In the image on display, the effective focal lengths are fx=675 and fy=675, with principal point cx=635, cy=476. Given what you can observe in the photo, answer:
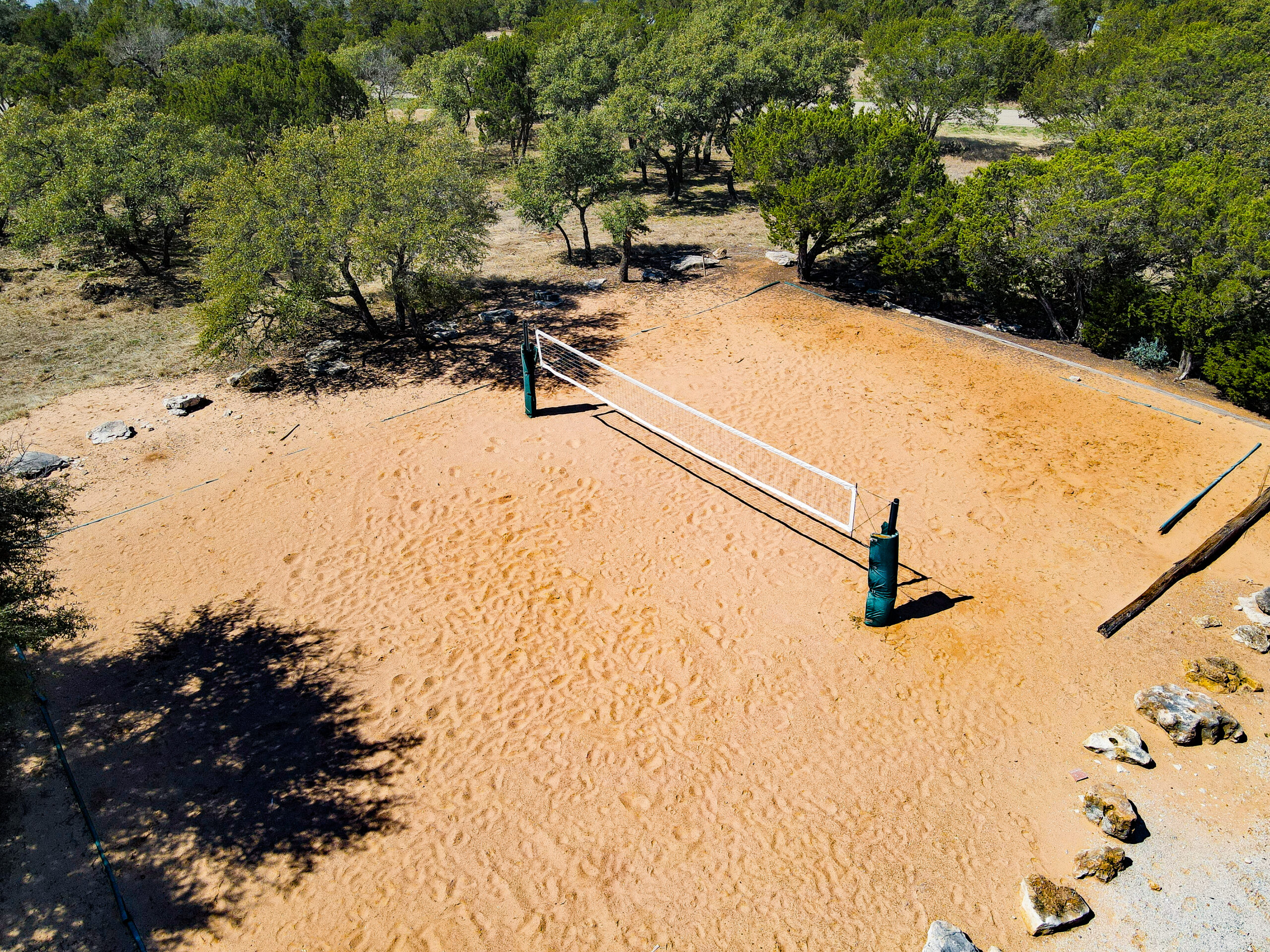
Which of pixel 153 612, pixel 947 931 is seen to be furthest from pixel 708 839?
pixel 153 612

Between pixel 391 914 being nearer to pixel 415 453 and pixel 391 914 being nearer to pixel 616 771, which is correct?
pixel 616 771

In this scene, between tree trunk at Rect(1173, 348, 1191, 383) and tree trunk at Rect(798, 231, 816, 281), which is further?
tree trunk at Rect(798, 231, 816, 281)

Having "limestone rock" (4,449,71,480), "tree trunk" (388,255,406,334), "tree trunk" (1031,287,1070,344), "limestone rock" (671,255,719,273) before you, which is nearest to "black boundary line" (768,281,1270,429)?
"tree trunk" (1031,287,1070,344)

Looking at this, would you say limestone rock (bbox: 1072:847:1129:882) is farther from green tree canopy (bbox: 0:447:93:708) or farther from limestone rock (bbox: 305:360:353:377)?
limestone rock (bbox: 305:360:353:377)

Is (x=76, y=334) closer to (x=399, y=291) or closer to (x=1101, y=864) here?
(x=399, y=291)

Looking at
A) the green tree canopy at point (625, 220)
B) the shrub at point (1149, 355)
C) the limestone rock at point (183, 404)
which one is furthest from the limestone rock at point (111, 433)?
the shrub at point (1149, 355)

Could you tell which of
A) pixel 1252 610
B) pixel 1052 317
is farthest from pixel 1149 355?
pixel 1252 610
